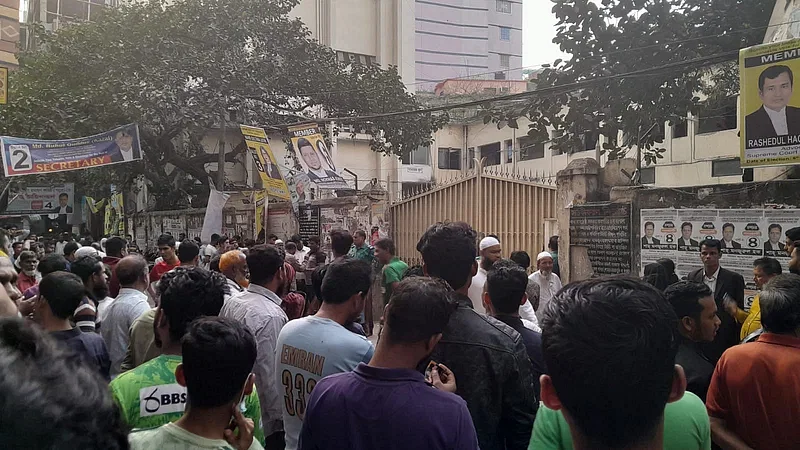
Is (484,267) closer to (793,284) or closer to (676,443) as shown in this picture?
(793,284)

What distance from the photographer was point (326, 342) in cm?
293

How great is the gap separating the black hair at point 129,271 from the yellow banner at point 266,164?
9.03 m

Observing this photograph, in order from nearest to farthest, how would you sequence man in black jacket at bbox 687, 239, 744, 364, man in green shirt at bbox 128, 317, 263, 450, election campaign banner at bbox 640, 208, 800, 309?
man in green shirt at bbox 128, 317, 263, 450
man in black jacket at bbox 687, 239, 744, 364
election campaign banner at bbox 640, 208, 800, 309

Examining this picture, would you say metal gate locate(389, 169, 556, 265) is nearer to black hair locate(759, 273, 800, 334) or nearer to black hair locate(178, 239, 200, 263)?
black hair locate(178, 239, 200, 263)

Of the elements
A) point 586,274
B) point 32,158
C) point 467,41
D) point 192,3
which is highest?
point 467,41

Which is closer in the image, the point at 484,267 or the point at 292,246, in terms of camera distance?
the point at 484,267

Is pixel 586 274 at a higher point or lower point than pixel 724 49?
lower

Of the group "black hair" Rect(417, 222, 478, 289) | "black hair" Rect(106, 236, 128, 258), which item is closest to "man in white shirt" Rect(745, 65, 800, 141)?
"black hair" Rect(417, 222, 478, 289)

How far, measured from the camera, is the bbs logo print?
2.36 m

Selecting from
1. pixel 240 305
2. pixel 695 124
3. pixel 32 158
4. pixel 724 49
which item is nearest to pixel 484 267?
pixel 240 305

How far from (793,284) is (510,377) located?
1442mm

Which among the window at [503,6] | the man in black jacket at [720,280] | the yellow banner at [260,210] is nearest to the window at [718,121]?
the yellow banner at [260,210]

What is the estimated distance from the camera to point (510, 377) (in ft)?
8.20

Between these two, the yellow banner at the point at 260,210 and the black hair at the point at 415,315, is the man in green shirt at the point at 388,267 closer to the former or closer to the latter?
the black hair at the point at 415,315
